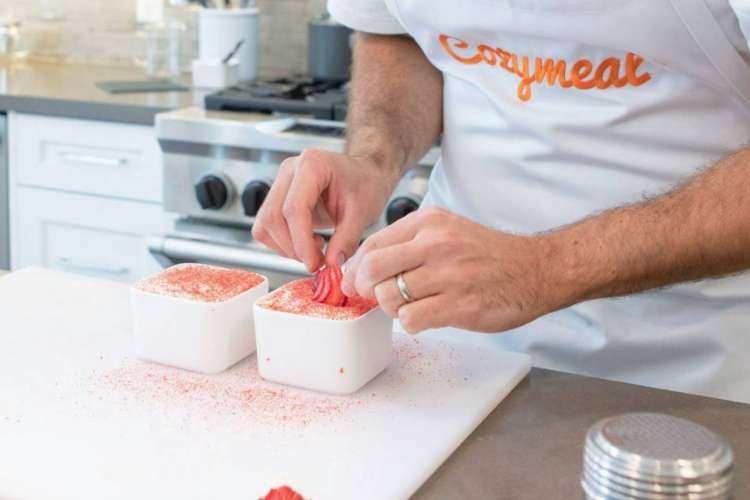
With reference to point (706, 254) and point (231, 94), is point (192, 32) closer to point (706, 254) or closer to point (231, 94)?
point (231, 94)

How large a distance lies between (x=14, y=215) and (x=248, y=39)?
66 centimetres

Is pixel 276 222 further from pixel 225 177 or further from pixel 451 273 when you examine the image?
pixel 225 177

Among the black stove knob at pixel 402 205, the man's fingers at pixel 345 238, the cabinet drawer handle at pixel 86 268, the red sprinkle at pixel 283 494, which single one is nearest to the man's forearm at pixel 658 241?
the man's fingers at pixel 345 238

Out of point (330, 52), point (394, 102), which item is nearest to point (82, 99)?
point (330, 52)

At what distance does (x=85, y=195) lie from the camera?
7.97 ft

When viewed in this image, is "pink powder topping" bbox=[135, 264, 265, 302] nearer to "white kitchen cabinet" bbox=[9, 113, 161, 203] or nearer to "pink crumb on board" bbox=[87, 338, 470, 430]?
"pink crumb on board" bbox=[87, 338, 470, 430]

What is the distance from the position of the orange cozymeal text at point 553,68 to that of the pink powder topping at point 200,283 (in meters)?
0.38

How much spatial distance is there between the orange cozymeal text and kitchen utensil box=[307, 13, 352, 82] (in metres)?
1.27

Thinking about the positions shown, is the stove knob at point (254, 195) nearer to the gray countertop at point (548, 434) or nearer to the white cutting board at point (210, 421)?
the white cutting board at point (210, 421)

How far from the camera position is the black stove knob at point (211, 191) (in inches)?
86.2

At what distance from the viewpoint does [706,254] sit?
1.05 meters

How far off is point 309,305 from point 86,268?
1.54 metres

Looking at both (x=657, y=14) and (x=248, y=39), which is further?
(x=248, y=39)

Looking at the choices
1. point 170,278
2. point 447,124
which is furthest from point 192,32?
point 170,278
